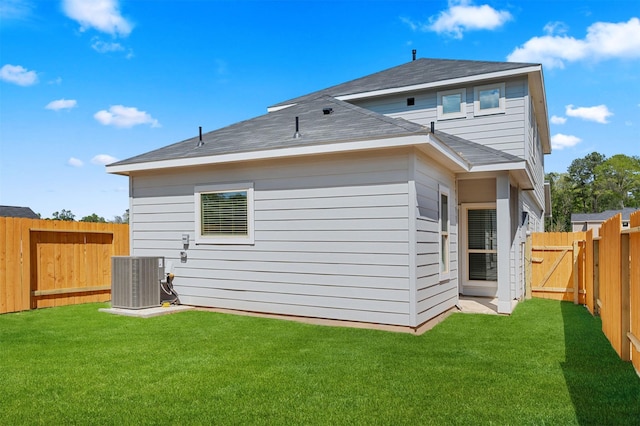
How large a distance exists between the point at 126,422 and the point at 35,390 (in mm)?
1307

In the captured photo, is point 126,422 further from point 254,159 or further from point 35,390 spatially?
point 254,159

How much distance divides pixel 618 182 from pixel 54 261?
202ft

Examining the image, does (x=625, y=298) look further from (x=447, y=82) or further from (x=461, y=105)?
(x=447, y=82)

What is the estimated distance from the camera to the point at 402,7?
37.9ft

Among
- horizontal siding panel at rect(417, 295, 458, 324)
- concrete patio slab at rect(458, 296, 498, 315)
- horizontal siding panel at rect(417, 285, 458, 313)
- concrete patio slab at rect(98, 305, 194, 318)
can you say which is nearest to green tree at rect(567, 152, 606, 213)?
concrete patio slab at rect(458, 296, 498, 315)

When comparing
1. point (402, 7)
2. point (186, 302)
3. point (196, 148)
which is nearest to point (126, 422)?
point (186, 302)

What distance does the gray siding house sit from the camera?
21.5ft

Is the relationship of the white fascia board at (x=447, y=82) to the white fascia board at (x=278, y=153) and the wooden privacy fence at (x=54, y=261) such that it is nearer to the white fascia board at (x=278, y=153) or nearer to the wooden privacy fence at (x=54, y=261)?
the white fascia board at (x=278, y=153)

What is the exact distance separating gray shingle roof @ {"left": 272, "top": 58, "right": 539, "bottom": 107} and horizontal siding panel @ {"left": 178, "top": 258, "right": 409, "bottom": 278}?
6386 millimetres

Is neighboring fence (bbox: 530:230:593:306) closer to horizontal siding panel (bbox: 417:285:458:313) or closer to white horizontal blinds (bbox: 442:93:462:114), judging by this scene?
horizontal siding panel (bbox: 417:285:458:313)

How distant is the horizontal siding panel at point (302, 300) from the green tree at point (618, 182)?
56737 mm

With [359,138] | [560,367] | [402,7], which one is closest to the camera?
[560,367]

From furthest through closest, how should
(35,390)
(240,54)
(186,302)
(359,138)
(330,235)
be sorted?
(240,54)
(186,302)
(330,235)
(359,138)
(35,390)

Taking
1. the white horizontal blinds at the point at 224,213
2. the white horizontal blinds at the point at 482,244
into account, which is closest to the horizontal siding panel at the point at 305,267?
the white horizontal blinds at the point at 224,213
